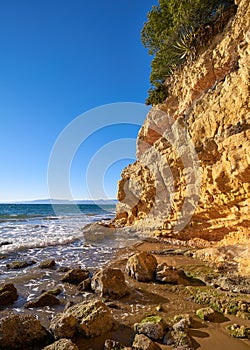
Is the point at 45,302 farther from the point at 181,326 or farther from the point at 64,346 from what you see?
the point at 181,326

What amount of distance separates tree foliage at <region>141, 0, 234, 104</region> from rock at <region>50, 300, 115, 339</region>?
17038mm

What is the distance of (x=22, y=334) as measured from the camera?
4414mm

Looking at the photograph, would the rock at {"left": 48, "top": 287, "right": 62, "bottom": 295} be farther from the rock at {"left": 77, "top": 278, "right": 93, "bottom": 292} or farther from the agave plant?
the agave plant

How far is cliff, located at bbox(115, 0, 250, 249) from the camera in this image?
9.73 meters

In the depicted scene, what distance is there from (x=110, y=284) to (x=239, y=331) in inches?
146

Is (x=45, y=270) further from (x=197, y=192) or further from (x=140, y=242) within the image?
(x=197, y=192)

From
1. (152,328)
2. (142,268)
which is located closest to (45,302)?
(152,328)

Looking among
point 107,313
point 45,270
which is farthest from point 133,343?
point 45,270

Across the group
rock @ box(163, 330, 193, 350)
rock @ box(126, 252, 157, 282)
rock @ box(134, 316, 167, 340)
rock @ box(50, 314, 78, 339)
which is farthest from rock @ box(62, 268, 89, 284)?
rock @ box(163, 330, 193, 350)

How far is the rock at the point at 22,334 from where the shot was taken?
4.32 metres

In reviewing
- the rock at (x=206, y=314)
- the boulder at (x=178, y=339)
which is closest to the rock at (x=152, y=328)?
the boulder at (x=178, y=339)

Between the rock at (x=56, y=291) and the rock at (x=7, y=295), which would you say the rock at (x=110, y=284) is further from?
the rock at (x=7, y=295)

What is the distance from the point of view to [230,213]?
1084 centimetres

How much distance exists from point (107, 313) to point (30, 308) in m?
2.57
